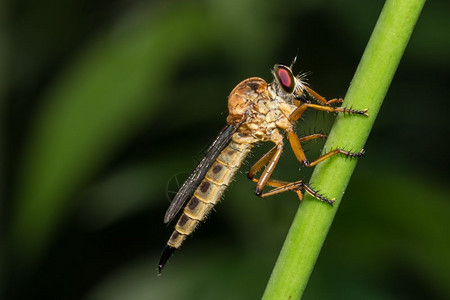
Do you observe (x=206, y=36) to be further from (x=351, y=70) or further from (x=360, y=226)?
(x=360, y=226)

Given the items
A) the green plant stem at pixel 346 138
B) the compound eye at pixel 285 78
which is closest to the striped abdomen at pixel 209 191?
the compound eye at pixel 285 78

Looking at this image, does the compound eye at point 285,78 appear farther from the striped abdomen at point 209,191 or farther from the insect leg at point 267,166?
the striped abdomen at point 209,191

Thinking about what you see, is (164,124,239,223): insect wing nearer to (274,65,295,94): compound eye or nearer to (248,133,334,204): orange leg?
(248,133,334,204): orange leg

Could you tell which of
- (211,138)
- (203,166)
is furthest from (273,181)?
(211,138)

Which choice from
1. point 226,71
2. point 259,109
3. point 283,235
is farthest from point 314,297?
point 226,71

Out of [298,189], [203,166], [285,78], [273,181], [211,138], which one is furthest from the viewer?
[211,138]

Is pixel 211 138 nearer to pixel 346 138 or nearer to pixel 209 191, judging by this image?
pixel 209 191

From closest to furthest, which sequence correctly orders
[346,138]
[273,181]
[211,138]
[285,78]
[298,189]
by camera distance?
[346,138]
[298,189]
[285,78]
[273,181]
[211,138]
